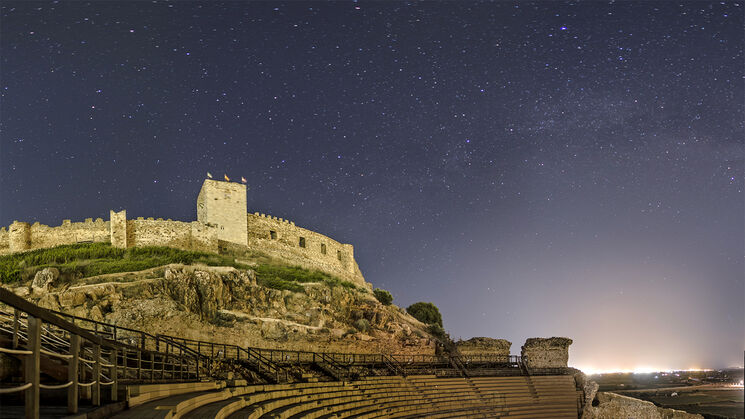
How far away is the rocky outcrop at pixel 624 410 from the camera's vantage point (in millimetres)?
26688

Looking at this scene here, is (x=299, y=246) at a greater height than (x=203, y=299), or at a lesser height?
greater

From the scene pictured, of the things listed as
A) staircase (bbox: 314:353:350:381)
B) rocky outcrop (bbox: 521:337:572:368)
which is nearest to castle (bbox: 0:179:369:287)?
rocky outcrop (bbox: 521:337:572:368)

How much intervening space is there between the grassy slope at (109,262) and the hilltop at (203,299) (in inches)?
2.6

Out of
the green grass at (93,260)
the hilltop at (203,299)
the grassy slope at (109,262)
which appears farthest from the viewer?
the grassy slope at (109,262)

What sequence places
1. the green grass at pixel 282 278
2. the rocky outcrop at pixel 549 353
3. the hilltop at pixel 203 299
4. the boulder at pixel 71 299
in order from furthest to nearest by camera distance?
1. the green grass at pixel 282 278
2. the rocky outcrop at pixel 549 353
3. the hilltop at pixel 203 299
4. the boulder at pixel 71 299

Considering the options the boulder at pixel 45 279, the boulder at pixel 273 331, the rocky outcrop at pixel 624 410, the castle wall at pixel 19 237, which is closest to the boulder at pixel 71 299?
the boulder at pixel 45 279

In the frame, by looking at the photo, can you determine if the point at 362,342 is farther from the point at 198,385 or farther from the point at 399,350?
the point at 198,385

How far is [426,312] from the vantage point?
199 ft

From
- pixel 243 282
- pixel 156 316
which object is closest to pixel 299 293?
pixel 243 282

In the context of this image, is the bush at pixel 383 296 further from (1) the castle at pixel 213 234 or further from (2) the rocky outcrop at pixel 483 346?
(2) the rocky outcrop at pixel 483 346

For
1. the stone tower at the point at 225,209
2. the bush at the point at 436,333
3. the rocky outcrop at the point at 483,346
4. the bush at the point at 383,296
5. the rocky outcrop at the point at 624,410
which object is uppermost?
the stone tower at the point at 225,209

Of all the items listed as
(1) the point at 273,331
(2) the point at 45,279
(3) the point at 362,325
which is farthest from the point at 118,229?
(3) the point at 362,325

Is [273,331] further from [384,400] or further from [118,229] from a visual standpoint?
[118,229]

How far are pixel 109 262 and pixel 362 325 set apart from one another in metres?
19.0
